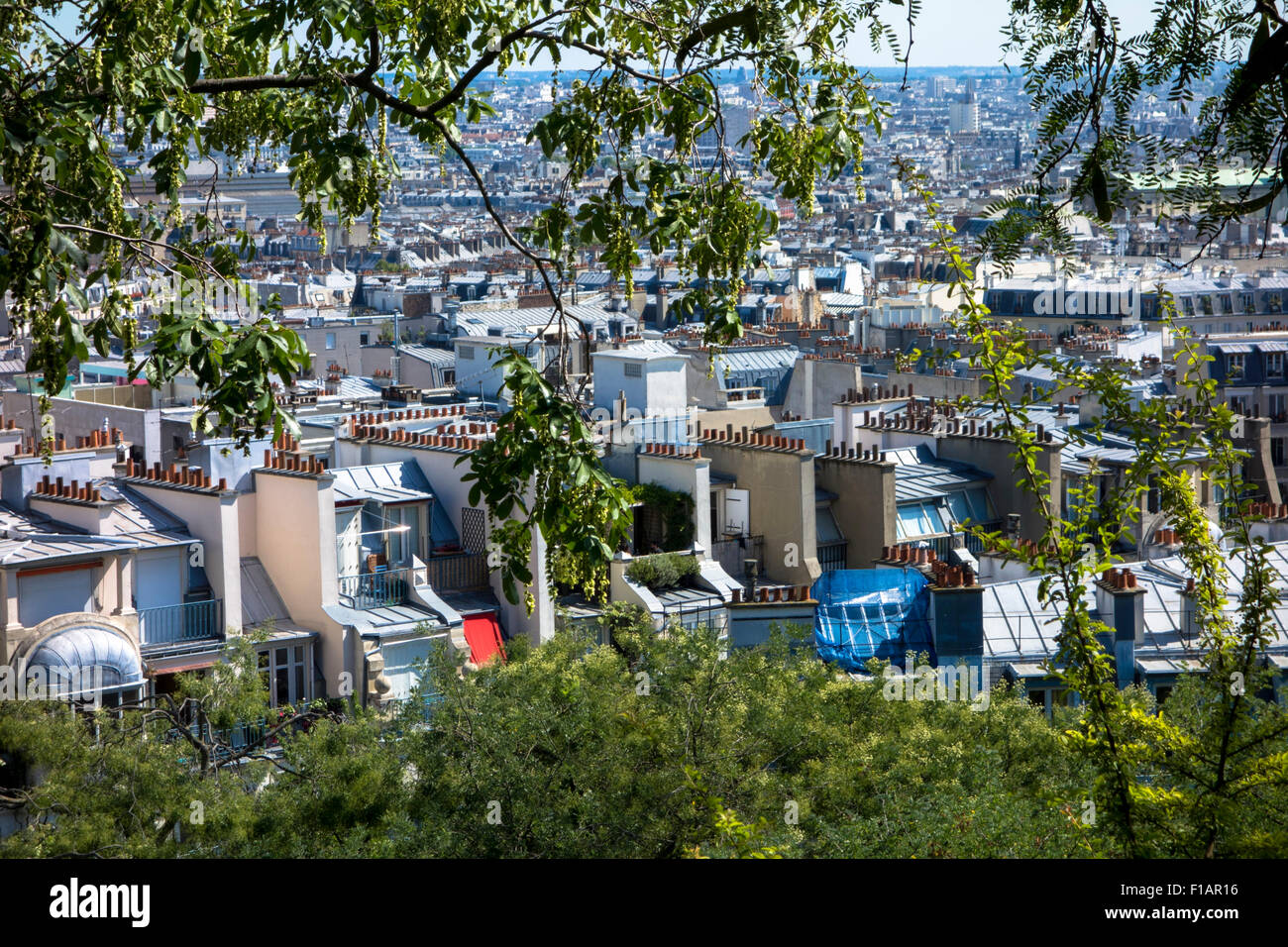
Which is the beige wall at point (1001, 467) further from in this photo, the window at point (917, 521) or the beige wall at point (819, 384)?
Answer: the beige wall at point (819, 384)

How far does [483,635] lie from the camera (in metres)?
21.7

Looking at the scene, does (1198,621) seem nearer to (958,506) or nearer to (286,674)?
(286,674)

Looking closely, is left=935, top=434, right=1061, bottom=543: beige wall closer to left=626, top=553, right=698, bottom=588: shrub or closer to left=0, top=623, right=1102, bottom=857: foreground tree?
left=626, top=553, right=698, bottom=588: shrub

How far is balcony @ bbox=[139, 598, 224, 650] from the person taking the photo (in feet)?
63.9

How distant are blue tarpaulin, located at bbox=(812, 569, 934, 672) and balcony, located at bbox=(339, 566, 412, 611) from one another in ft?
16.6

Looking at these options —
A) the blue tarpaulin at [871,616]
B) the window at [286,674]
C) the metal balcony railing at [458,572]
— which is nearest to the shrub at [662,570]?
the metal balcony railing at [458,572]

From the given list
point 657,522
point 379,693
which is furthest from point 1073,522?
point 657,522

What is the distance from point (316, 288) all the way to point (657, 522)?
206 ft

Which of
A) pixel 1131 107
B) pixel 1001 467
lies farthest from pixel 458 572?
pixel 1131 107

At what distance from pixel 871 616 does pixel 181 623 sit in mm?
7688

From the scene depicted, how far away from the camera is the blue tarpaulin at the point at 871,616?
19.3 metres

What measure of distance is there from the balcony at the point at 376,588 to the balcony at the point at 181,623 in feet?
5.31

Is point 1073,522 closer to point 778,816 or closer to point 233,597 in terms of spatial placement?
point 778,816
